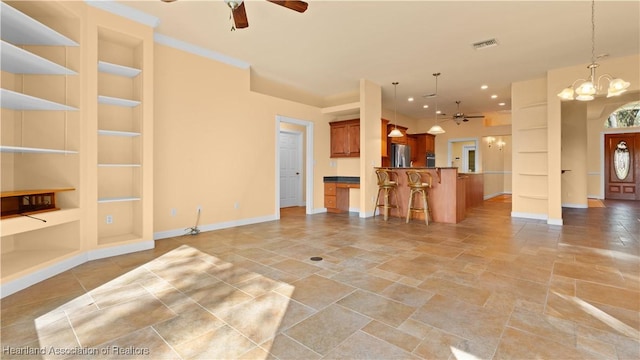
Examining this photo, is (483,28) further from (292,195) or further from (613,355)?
(292,195)

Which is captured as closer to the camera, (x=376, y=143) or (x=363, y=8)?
(x=363, y=8)

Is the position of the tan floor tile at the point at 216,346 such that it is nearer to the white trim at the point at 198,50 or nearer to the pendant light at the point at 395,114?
the white trim at the point at 198,50

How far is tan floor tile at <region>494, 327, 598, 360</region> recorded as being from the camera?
60.6 inches

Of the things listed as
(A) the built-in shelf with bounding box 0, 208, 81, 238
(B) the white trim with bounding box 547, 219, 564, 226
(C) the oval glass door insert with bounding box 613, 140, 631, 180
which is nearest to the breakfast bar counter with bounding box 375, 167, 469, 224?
(B) the white trim with bounding box 547, 219, 564, 226

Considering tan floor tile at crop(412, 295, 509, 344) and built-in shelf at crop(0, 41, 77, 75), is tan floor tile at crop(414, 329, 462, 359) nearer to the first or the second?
tan floor tile at crop(412, 295, 509, 344)

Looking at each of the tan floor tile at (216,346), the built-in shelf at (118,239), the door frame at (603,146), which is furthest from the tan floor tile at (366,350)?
Result: the door frame at (603,146)

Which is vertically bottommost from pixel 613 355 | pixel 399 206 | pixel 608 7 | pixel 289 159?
pixel 613 355

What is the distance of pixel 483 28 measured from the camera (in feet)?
12.7

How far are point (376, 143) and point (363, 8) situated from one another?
3384mm

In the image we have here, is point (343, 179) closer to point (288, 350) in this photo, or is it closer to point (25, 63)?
point (288, 350)

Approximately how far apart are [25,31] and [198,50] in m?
2.13

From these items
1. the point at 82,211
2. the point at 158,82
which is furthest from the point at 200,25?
the point at 82,211

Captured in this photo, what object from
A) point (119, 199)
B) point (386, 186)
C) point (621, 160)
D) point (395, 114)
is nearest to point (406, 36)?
point (386, 186)

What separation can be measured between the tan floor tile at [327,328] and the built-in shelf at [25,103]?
10.2 feet
